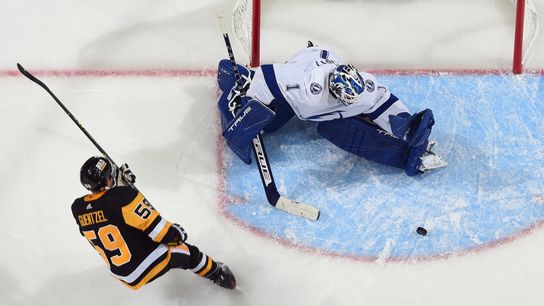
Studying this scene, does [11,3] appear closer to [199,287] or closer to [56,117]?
[56,117]

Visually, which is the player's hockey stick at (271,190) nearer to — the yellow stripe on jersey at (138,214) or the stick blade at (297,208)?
the stick blade at (297,208)

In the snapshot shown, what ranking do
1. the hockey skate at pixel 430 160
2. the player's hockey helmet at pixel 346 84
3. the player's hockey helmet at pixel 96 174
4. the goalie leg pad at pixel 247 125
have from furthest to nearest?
the hockey skate at pixel 430 160 → the goalie leg pad at pixel 247 125 → the player's hockey helmet at pixel 346 84 → the player's hockey helmet at pixel 96 174

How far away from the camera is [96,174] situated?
10.1 ft

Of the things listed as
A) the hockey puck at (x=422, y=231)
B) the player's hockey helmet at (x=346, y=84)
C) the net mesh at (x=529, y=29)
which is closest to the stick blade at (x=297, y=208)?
the hockey puck at (x=422, y=231)

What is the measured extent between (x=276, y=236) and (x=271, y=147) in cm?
59

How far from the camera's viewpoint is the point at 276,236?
13.0 ft

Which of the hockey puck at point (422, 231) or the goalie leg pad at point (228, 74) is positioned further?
the goalie leg pad at point (228, 74)

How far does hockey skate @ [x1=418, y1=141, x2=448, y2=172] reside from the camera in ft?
13.2

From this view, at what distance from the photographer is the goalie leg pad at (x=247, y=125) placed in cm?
391

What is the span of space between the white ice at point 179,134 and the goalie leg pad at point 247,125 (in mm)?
249

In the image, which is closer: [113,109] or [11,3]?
[113,109]

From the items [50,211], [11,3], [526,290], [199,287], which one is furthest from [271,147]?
[11,3]

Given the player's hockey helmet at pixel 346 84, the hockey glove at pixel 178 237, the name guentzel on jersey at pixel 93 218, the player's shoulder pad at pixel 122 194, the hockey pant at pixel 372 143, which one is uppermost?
the player's hockey helmet at pixel 346 84

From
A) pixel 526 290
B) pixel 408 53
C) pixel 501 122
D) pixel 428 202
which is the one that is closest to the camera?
pixel 526 290
